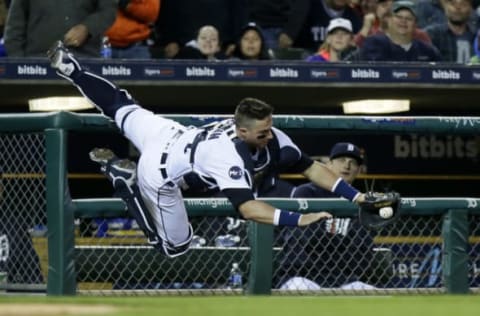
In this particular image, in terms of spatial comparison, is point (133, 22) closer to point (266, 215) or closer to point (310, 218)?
point (266, 215)

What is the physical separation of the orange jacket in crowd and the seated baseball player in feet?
8.06

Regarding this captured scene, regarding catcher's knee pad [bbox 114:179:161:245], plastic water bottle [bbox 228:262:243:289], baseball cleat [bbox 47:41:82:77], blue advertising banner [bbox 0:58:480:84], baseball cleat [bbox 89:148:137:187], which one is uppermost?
baseball cleat [bbox 47:41:82:77]

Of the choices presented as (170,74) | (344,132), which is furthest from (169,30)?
(344,132)

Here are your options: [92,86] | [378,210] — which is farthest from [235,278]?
[92,86]

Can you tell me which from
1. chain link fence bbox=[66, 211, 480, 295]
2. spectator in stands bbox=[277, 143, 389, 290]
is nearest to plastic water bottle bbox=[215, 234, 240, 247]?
chain link fence bbox=[66, 211, 480, 295]

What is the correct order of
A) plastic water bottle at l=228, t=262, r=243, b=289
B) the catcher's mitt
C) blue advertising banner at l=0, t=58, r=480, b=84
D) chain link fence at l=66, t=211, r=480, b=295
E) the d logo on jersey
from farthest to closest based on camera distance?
blue advertising banner at l=0, t=58, r=480, b=84 < plastic water bottle at l=228, t=262, r=243, b=289 < chain link fence at l=66, t=211, r=480, b=295 < the catcher's mitt < the d logo on jersey

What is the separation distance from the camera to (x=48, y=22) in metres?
11.4

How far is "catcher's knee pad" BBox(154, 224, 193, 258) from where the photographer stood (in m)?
8.90

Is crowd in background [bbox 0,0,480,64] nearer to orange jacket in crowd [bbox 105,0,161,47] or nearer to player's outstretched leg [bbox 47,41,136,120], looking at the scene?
orange jacket in crowd [bbox 105,0,161,47]

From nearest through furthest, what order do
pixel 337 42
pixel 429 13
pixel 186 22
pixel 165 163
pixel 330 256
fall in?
pixel 165 163
pixel 330 256
pixel 337 42
pixel 186 22
pixel 429 13

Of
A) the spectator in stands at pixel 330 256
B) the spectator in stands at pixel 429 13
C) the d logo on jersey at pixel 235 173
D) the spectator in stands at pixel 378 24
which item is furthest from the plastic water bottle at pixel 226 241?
the spectator in stands at pixel 429 13

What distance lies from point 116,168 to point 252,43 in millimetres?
3137

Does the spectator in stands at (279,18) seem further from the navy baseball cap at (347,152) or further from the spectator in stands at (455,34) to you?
the navy baseball cap at (347,152)

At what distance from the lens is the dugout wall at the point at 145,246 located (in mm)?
8812
